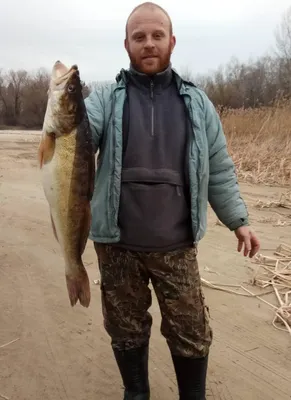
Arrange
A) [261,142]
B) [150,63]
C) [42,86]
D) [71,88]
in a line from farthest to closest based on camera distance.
Result: [42,86]
[261,142]
[150,63]
[71,88]

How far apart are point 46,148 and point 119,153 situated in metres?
0.36

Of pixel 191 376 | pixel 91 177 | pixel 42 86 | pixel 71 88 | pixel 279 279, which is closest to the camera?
pixel 71 88

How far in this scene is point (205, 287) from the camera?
13.9 feet

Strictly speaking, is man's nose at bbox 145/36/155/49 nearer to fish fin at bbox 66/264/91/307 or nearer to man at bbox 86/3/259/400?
man at bbox 86/3/259/400

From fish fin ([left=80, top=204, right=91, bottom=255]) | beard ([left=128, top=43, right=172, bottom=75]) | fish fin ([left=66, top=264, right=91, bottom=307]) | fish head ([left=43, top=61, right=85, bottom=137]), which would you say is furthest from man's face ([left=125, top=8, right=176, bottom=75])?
fish fin ([left=66, top=264, right=91, bottom=307])

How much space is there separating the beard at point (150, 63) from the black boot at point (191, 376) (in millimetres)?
1447

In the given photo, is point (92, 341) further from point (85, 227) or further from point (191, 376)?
point (85, 227)

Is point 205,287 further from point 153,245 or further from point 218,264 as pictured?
point 153,245

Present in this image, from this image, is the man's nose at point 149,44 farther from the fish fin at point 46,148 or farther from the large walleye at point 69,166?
the fish fin at point 46,148

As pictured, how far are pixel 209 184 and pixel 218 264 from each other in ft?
7.83

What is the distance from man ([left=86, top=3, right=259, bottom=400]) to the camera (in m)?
2.31

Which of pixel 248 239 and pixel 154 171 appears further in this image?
pixel 248 239

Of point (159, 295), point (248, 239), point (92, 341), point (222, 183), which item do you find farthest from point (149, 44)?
point (92, 341)

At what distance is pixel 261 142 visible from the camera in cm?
1176
